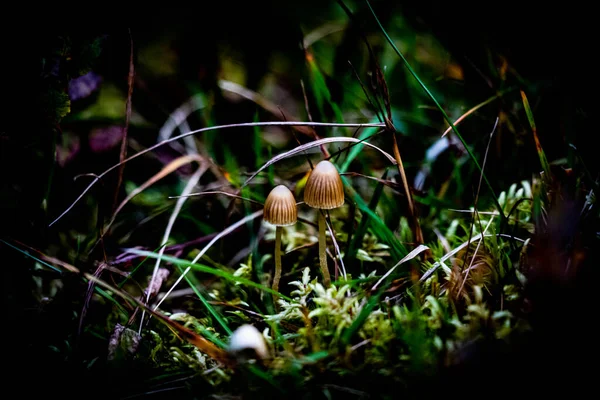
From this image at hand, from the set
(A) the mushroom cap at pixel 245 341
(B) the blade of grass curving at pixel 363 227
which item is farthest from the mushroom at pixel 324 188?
(A) the mushroom cap at pixel 245 341

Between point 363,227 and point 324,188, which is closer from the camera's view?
point 324,188

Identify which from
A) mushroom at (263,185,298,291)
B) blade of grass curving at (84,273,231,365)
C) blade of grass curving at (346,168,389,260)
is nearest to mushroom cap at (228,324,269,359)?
blade of grass curving at (84,273,231,365)

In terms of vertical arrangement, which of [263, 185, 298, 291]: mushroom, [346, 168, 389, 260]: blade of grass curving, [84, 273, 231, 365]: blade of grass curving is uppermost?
[263, 185, 298, 291]: mushroom

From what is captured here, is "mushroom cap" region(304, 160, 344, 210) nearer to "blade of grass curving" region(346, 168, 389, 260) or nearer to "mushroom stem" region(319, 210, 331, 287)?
"mushroom stem" region(319, 210, 331, 287)

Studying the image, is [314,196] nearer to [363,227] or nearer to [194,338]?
[363,227]

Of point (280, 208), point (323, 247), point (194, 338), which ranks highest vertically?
point (280, 208)

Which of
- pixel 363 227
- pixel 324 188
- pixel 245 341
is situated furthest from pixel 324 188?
pixel 245 341

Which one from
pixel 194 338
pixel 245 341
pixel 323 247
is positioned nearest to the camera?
pixel 245 341

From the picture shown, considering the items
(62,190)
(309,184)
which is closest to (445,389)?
(309,184)
